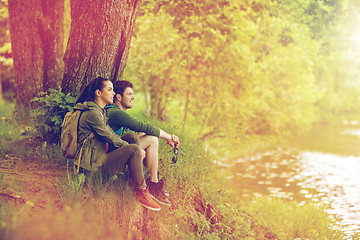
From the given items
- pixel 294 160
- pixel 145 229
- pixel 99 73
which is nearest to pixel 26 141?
pixel 99 73

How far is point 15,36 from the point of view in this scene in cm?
822

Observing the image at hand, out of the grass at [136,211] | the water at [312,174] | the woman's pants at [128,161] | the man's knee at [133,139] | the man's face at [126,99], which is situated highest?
the man's face at [126,99]

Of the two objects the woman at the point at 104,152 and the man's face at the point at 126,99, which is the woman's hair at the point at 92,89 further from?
the man's face at the point at 126,99

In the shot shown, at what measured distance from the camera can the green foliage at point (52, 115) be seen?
6129mm

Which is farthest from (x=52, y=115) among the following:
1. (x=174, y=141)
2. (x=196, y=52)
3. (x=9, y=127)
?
(x=196, y=52)

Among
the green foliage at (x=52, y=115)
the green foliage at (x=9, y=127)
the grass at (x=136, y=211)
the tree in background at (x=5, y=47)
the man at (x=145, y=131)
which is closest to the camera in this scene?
the grass at (x=136, y=211)

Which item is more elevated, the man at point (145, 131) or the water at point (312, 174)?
the man at point (145, 131)

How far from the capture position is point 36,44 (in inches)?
322

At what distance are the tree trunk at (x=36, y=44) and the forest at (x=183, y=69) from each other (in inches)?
0.8

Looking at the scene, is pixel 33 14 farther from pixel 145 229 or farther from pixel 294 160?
pixel 294 160

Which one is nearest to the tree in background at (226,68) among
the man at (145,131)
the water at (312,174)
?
the water at (312,174)

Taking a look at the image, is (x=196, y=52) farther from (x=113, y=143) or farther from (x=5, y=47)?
(x=113, y=143)

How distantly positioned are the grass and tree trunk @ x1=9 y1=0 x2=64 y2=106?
0.84 m

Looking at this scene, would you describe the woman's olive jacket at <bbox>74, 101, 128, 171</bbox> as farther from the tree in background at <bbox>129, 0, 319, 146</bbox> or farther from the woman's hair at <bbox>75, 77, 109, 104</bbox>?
the tree in background at <bbox>129, 0, 319, 146</bbox>
